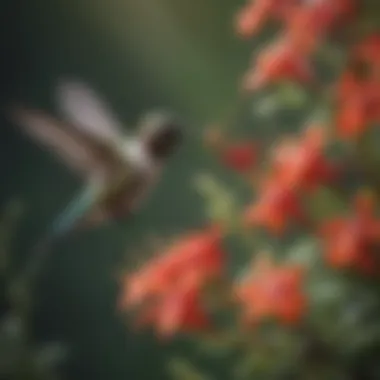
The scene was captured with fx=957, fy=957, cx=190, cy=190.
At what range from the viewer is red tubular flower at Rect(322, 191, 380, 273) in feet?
3.46

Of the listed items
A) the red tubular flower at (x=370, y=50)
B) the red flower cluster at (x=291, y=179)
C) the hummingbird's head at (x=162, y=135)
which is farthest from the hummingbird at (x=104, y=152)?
the red tubular flower at (x=370, y=50)

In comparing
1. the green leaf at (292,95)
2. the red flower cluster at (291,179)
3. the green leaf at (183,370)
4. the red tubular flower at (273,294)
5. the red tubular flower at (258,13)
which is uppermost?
the red tubular flower at (258,13)

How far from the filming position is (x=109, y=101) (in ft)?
4.00

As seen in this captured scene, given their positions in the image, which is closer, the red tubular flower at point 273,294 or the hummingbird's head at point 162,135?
the red tubular flower at point 273,294

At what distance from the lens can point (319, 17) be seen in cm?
108

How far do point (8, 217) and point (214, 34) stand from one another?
0.37m

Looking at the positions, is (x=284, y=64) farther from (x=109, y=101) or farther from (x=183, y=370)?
(x=183, y=370)

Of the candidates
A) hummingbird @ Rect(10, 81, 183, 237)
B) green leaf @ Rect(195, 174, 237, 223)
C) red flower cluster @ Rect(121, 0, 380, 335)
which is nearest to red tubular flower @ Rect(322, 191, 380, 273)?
red flower cluster @ Rect(121, 0, 380, 335)

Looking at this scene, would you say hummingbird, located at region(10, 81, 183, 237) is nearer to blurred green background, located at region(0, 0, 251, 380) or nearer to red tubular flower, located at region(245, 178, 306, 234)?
blurred green background, located at region(0, 0, 251, 380)

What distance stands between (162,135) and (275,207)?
0.59 feet

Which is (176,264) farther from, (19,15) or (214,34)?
(19,15)

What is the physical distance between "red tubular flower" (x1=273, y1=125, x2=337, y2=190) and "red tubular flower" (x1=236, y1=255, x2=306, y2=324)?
0.10 m

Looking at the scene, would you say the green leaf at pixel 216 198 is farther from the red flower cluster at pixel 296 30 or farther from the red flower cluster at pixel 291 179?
the red flower cluster at pixel 296 30

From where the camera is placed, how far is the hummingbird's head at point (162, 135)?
1.18 metres
